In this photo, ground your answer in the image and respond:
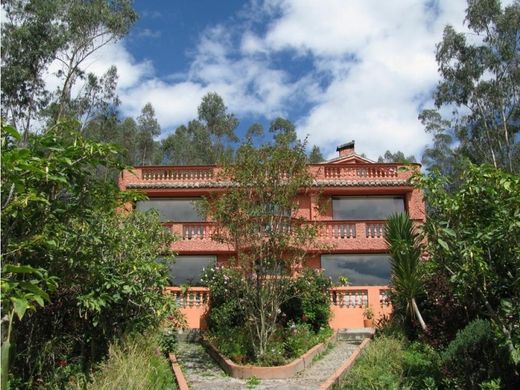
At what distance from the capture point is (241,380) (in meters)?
10.7

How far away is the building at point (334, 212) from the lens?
79.5 feet

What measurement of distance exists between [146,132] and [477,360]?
44.7m

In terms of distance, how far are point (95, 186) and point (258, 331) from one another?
256 inches

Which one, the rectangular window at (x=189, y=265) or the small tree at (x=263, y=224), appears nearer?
the small tree at (x=263, y=224)

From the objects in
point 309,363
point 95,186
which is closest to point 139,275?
point 95,186

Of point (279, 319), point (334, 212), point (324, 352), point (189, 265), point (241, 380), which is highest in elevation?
point (334, 212)

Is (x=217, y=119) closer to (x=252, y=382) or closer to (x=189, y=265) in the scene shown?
(x=189, y=265)

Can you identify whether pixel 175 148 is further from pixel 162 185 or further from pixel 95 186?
pixel 95 186

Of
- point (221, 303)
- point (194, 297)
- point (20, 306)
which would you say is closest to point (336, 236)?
point (194, 297)

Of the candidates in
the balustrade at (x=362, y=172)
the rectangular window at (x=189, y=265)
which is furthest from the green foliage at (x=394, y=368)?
the balustrade at (x=362, y=172)

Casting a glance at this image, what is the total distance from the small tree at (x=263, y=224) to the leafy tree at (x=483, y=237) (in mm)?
4382

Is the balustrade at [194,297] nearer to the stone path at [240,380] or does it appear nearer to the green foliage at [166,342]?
the stone path at [240,380]

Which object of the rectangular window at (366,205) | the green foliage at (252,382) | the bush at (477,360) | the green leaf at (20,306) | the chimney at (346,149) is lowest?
the green foliage at (252,382)

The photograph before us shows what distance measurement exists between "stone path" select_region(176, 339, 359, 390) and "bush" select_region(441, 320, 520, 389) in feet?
7.87
